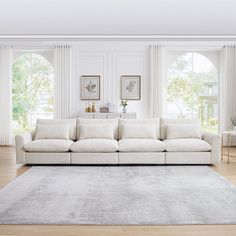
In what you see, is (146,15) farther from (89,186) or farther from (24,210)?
(89,186)

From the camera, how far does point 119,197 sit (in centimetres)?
361

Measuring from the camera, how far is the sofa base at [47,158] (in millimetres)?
5609

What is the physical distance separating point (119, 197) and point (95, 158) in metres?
2.05

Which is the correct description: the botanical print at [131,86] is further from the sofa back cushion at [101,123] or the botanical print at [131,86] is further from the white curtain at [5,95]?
the white curtain at [5,95]

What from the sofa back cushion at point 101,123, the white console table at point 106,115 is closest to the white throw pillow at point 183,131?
the sofa back cushion at point 101,123

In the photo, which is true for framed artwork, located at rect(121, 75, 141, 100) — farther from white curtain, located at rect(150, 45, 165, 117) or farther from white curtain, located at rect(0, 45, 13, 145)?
white curtain, located at rect(0, 45, 13, 145)

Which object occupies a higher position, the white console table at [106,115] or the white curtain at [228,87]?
the white curtain at [228,87]

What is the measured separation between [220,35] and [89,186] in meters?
3.83

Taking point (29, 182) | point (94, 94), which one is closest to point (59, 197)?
point (29, 182)

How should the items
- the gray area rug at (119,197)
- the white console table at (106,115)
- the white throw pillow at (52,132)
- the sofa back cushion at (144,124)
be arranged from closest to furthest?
the gray area rug at (119,197) → the white throw pillow at (52,132) → the sofa back cushion at (144,124) → the white console table at (106,115)

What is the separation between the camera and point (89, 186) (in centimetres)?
416

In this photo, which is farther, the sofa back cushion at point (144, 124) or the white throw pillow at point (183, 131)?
the sofa back cushion at point (144, 124)

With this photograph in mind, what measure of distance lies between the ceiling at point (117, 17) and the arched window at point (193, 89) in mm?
8566

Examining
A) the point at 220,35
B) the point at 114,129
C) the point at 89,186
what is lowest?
the point at 89,186
